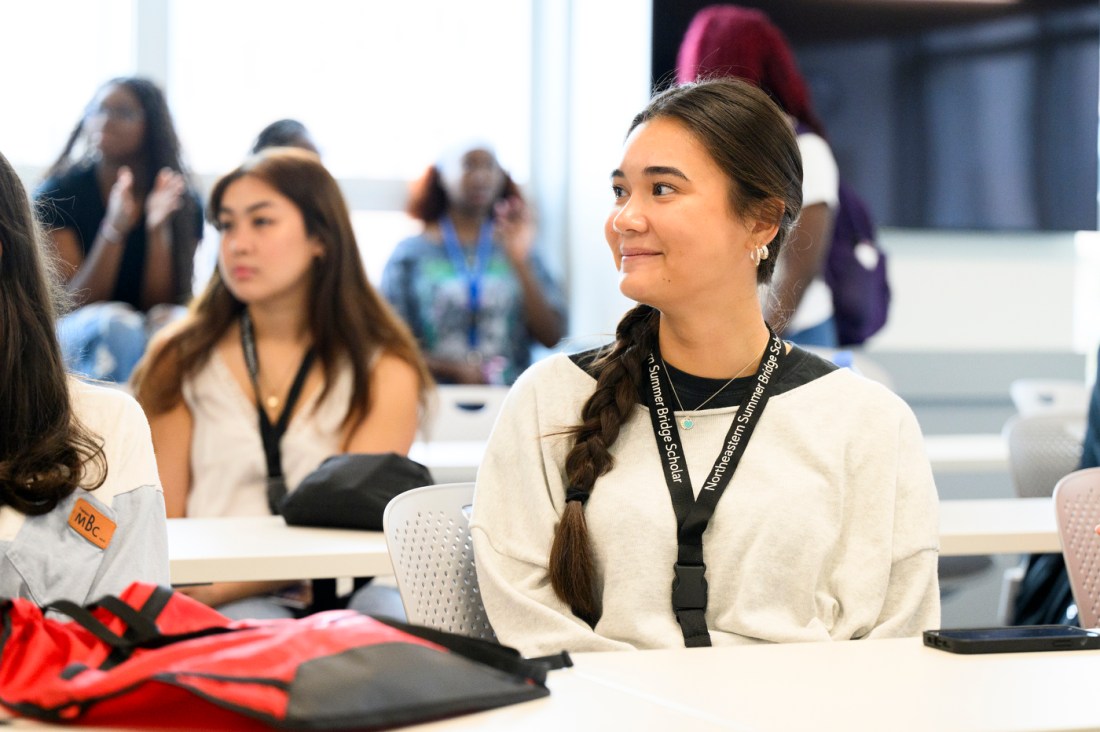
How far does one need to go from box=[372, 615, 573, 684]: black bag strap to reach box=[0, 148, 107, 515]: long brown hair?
2.24 feet

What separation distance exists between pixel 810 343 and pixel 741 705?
10.2 feet

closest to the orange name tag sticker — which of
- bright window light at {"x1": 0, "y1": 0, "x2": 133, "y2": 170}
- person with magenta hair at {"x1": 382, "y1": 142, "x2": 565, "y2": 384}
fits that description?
person with magenta hair at {"x1": 382, "y1": 142, "x2": 565, "y2": 384}

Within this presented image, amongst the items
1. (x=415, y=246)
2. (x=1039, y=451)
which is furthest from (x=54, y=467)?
(x=415, y=246)

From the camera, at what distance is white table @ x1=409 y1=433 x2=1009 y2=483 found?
11.6ft

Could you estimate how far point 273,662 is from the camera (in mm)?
1259

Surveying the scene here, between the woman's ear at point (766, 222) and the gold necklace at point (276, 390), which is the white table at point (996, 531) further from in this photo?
the gold necklace at point (276, 390)

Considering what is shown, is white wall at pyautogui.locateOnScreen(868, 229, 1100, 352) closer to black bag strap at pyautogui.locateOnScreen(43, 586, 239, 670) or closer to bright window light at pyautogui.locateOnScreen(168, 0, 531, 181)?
bright window light at pyautogui.locateOnScreen(168, 0, 531, 181)

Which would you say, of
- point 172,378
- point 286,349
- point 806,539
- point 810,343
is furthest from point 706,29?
point 806,539

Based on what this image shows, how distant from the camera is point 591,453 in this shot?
2.06 meters

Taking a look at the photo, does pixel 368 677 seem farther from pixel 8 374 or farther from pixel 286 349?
pixel 286 349

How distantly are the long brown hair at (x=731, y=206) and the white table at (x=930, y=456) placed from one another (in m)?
1.22

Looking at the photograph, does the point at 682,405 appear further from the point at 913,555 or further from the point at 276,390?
the point at 276,390

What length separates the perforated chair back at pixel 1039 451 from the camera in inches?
143

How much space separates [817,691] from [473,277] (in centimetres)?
432
